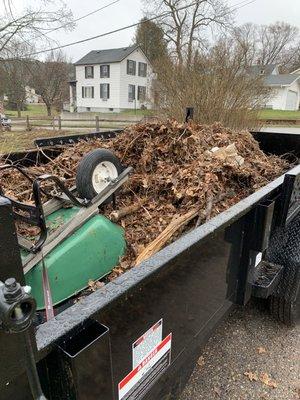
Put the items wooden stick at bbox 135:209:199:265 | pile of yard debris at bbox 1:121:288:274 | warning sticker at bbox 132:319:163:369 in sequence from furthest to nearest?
pile of yard debris at bbox 1:121:288:274
wooden stick at bbox 135:209:199:265
warning sticker at bbox 132:319:163:369

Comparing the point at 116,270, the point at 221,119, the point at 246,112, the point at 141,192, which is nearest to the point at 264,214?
the point at 116,270

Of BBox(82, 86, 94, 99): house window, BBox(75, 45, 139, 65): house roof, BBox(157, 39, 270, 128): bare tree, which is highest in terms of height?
BBox(75, 45, 139, 65): house roof

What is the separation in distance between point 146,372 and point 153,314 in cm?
24

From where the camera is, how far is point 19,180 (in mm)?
2893

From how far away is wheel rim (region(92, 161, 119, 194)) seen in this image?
258 centimetres

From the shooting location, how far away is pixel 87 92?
45.1 m

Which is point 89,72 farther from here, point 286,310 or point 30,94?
point 286,310

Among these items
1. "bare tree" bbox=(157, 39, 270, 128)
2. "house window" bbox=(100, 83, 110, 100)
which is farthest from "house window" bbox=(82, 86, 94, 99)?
"bare tree" bbox=(157, 39, 270, 128)

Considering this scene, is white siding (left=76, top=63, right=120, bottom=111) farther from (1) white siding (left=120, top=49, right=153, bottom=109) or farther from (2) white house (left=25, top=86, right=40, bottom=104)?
(2) white house (left=25, top=86, right=40, bottom=104)

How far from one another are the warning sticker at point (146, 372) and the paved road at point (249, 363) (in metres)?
1.03

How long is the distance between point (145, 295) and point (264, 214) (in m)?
0.94

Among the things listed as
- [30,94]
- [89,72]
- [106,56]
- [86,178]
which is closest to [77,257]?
[86,178]

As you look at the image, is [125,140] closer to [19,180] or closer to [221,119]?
[19,180]

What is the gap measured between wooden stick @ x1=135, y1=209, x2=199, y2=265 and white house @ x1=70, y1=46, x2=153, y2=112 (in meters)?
39.3
